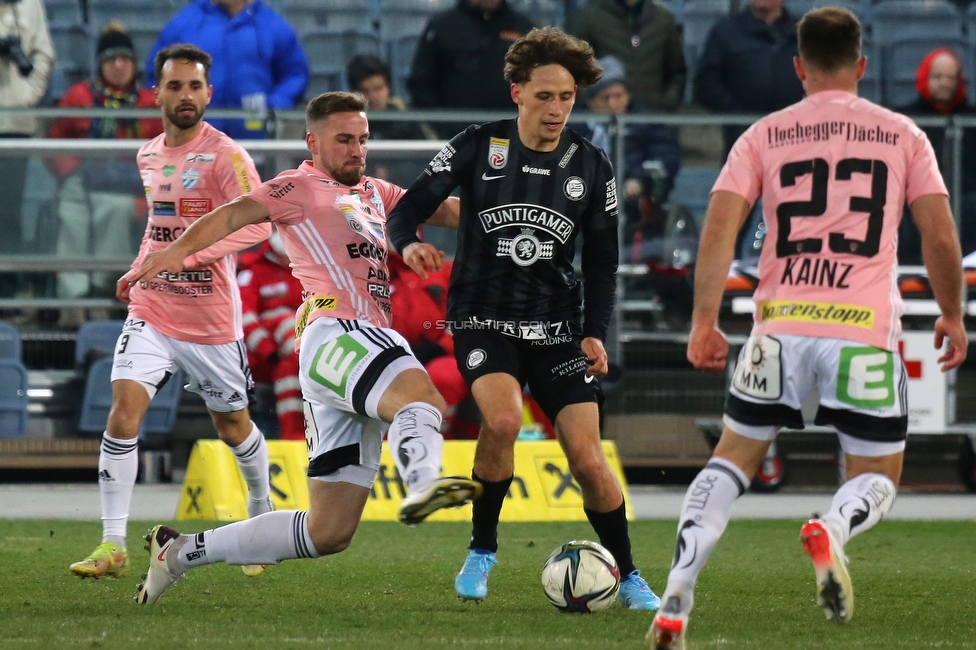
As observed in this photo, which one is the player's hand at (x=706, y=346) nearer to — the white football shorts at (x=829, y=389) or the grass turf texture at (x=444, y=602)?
the white football shorts at (x=829, y=389)

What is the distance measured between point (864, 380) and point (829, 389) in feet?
0.36

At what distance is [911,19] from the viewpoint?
1562 cm

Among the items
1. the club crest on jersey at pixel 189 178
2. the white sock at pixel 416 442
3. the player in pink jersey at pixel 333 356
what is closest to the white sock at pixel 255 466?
the club crest on jersey at pixel 189 178

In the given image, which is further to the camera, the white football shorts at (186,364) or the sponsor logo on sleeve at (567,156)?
the white football shorts at (186,364)

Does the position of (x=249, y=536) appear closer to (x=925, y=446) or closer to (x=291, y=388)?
(x=291, y=388)

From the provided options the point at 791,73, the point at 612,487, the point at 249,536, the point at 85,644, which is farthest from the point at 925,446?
the point at 85,644

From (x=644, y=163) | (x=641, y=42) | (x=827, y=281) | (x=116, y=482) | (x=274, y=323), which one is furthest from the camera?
(x=641, y=42)

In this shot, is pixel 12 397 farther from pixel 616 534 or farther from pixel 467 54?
pixel 616 534

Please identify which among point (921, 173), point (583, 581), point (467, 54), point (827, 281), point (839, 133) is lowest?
point (583, 581)

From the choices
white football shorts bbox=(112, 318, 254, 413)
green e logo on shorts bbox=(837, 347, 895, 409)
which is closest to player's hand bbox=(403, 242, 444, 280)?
green e logo on shorts bbox=(837, 347, 895, 409)

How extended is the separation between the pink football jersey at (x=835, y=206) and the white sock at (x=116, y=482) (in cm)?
355

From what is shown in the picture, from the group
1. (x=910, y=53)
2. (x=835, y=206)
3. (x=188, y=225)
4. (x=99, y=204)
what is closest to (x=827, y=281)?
(x=835, y=206)

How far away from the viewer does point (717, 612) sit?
5734mm

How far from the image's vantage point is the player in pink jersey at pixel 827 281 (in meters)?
4.53
